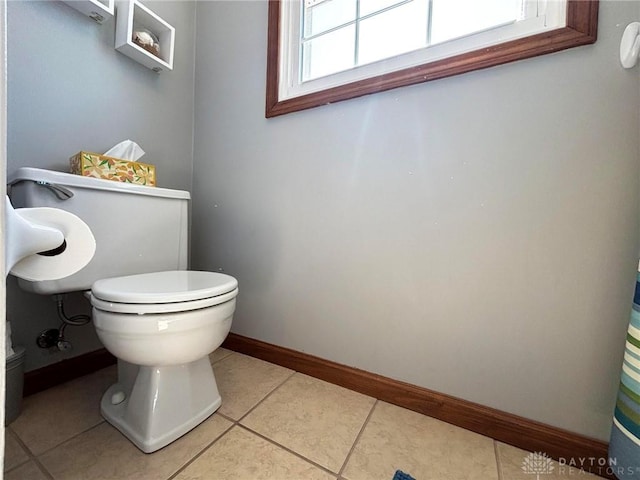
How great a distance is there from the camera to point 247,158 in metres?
1.17

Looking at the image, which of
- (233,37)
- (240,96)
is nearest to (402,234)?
(240,96)

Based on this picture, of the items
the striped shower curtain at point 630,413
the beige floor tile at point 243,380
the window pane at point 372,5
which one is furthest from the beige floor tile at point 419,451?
the window pane at point 372,5

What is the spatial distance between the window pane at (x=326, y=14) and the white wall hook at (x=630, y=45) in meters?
0.81

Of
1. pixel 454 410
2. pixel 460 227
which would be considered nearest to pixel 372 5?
pixel 460 227

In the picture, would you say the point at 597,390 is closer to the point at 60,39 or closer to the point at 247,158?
the point at 247,158

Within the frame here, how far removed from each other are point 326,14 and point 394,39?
361 millimetres

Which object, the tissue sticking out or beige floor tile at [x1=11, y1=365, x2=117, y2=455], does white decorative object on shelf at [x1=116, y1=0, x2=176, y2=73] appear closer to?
the tissue sticking out

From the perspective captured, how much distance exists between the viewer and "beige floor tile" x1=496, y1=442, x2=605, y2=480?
0.64 meters

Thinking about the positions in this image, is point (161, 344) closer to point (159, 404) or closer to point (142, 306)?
point (142, 306)

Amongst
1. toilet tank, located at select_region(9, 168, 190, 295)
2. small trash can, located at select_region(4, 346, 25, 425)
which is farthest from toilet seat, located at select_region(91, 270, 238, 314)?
small trash can, located at select_region(4, 346, 25, 425)

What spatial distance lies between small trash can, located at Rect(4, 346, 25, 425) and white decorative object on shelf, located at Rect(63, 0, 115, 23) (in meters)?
1.13

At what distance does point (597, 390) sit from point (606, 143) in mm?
603

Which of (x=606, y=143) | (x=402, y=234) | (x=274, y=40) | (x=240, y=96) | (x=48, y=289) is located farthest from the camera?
(x=240, y=96)

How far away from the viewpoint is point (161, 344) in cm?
61
